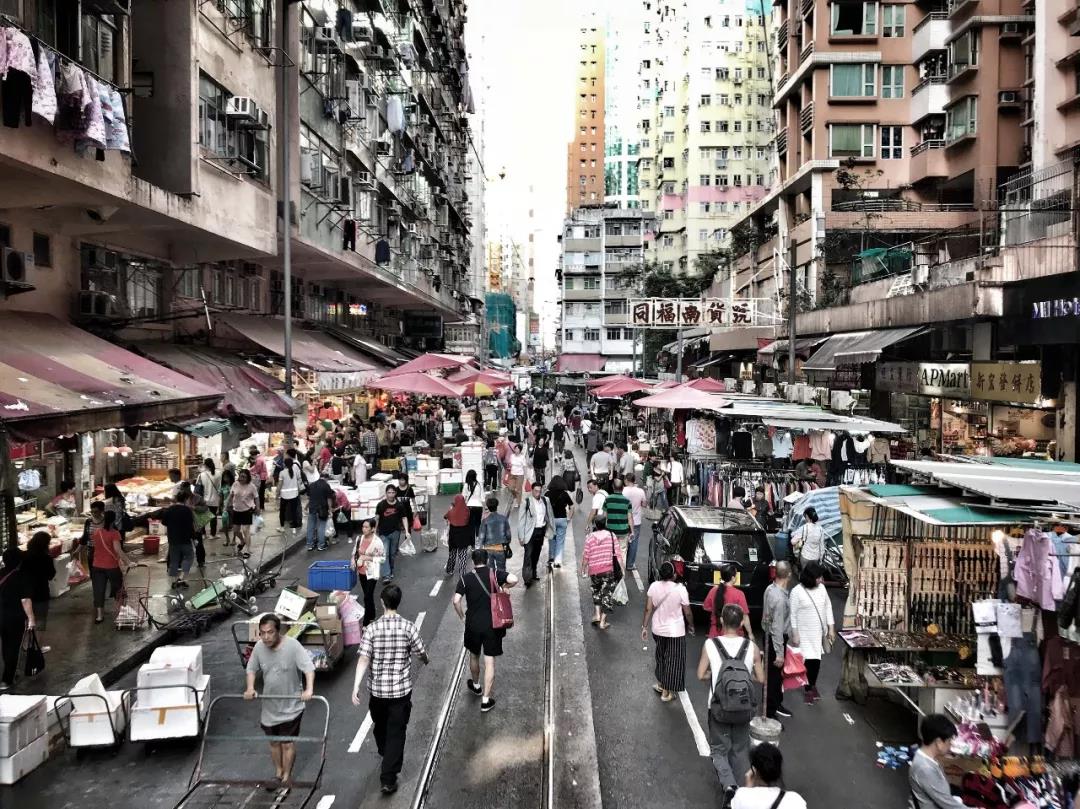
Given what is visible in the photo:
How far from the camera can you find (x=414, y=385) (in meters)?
22.2

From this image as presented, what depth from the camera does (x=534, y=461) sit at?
23.1 m

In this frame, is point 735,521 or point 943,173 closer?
point 735,521

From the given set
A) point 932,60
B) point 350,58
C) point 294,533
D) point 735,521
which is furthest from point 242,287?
point 932,60

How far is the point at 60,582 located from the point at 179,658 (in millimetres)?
6287

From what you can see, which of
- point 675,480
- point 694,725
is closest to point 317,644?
point 694,725

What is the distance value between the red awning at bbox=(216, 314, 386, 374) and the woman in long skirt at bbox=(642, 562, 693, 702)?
571 inches

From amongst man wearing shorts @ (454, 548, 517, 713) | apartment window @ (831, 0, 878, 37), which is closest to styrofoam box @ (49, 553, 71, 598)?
man wearing shorts @ (454, 548, 517, 713)

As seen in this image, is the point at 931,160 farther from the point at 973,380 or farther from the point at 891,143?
the point at 973,380

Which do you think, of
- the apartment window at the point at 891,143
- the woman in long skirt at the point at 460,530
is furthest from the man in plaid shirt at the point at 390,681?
the apartment window at the point at 891,143

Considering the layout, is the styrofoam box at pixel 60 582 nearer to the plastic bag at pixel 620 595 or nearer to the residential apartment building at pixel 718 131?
the plastic bag at pixel 620 595

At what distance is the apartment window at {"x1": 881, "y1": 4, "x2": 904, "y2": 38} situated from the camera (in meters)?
34.2

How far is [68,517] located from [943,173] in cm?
3214

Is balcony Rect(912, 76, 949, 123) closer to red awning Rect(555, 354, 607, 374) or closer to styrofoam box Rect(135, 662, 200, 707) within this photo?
styrofoam box Rect(135, 662, 200, 707)

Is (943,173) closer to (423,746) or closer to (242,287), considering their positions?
(242,287)
